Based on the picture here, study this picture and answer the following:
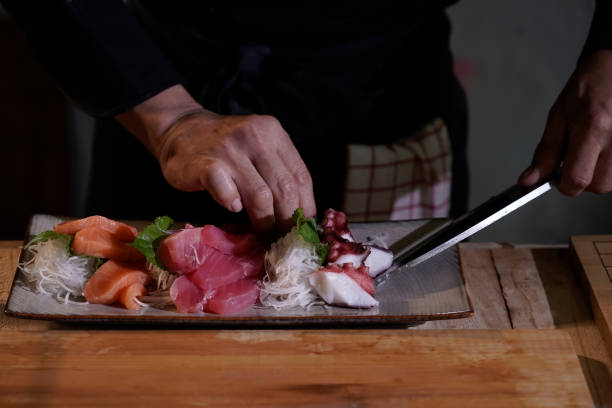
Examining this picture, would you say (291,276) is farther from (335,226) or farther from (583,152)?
(583,152)

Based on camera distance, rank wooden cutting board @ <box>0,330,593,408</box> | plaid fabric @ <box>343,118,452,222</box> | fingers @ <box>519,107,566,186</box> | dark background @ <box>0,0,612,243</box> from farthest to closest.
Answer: dark background @ <box>0,0,612,243</box>
plaid fabric @ <box>343,118,452,222</box>
fingers @ <box>519,107,566,186</box>
wooden cutting board @ <box>0,330,593,408</box>

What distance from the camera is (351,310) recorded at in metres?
1.47

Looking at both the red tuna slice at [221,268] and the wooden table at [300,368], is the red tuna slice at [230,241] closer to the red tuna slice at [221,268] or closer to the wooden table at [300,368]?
the red tuna slice at [221,268]

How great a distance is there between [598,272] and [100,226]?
1260mm

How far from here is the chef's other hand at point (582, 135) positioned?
154cm

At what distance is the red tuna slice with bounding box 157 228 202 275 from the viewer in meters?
1.48

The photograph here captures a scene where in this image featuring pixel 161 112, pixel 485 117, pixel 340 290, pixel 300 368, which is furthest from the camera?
pixel 485 117

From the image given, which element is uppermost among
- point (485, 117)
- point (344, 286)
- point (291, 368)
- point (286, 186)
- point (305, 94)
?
point (305, 94)

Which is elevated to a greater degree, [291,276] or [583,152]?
[583,152]

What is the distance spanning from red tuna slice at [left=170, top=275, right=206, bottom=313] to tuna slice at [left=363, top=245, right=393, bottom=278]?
0.42 metres

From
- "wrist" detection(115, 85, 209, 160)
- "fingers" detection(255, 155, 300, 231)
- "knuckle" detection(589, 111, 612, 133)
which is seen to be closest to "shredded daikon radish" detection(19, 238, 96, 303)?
"wrist" detection(115, 85, 209, 160)

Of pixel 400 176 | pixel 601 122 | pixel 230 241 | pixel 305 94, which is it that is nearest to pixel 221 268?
pixel 230 241

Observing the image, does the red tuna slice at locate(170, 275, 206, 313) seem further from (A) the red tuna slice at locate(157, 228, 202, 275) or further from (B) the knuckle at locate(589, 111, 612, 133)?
(B) the knuckle at locate(589, 111, 612, 133)

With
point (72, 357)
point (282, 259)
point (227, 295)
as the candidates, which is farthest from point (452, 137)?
point (72, 357)
